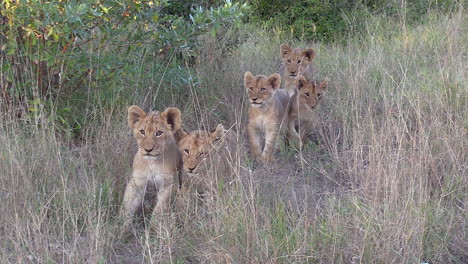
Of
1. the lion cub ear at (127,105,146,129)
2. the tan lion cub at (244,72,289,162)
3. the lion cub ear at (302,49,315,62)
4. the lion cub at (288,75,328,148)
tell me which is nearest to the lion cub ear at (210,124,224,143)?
the lion cub ear at (127,105,146,129)

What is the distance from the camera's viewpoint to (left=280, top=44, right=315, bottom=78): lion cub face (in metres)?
8.29

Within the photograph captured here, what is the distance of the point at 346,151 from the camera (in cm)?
577

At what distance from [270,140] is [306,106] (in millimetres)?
624

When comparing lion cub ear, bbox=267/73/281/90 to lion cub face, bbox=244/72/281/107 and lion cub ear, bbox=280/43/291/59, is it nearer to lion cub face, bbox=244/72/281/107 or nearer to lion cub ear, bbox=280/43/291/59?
lion cub face, bbox=244/72/281/107

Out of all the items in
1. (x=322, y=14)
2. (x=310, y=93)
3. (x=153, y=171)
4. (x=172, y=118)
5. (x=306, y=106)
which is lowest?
(x=322, y=14)

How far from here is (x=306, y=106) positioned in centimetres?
717

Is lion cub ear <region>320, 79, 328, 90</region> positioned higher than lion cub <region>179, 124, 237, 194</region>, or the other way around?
lion cub <region>179, 124, 237, 194</region>

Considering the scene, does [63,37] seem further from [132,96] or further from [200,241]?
[200,241]

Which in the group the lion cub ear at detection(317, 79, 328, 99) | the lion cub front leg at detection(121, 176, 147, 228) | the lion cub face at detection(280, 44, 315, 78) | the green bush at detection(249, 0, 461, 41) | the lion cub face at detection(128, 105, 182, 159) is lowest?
the green bush at detection(249, 0, 461, 41)

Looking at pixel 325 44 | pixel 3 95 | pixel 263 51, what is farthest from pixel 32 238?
pixel 325 44

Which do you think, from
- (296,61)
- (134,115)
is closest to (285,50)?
(296,61)

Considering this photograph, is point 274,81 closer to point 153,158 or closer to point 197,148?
point 197,148

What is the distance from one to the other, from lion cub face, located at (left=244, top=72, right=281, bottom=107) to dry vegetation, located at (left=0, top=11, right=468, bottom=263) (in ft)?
0.95

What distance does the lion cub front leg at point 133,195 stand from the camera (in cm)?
507
